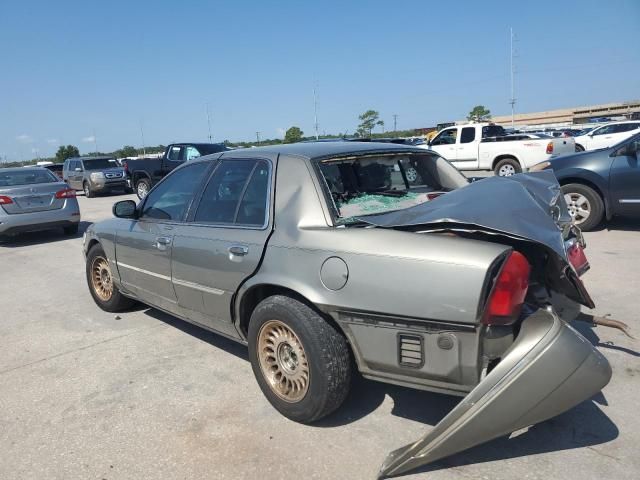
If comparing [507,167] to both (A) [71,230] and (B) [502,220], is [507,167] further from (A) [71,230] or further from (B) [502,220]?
(B) [502,220]

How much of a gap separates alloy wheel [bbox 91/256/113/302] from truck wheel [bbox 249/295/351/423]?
8.73ft

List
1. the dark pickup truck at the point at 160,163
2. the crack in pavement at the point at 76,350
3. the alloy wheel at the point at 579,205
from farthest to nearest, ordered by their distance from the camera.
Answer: the dark pickup truck at the point at 160,163 < the alloy wheel at the point at 579,205 < the crack in pavement at the point at 76,350

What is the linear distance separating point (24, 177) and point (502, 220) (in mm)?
10555

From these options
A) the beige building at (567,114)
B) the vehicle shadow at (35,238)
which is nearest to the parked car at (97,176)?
the vehicle shadow at (35,238)

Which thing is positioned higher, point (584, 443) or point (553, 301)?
point (553, 301)

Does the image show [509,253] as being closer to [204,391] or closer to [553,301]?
[553,301]

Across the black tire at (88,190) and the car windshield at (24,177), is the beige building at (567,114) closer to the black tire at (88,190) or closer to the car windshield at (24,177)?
the black tire at (88,190)

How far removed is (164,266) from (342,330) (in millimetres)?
1889

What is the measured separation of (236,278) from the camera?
3.33 meters

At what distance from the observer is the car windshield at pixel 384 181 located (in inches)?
130

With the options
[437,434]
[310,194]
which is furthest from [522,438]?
[310,194]

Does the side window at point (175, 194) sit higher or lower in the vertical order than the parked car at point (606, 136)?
lower

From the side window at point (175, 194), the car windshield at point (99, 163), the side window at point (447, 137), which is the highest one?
the side window at point (447, 137)

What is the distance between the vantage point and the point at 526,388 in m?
2.28
